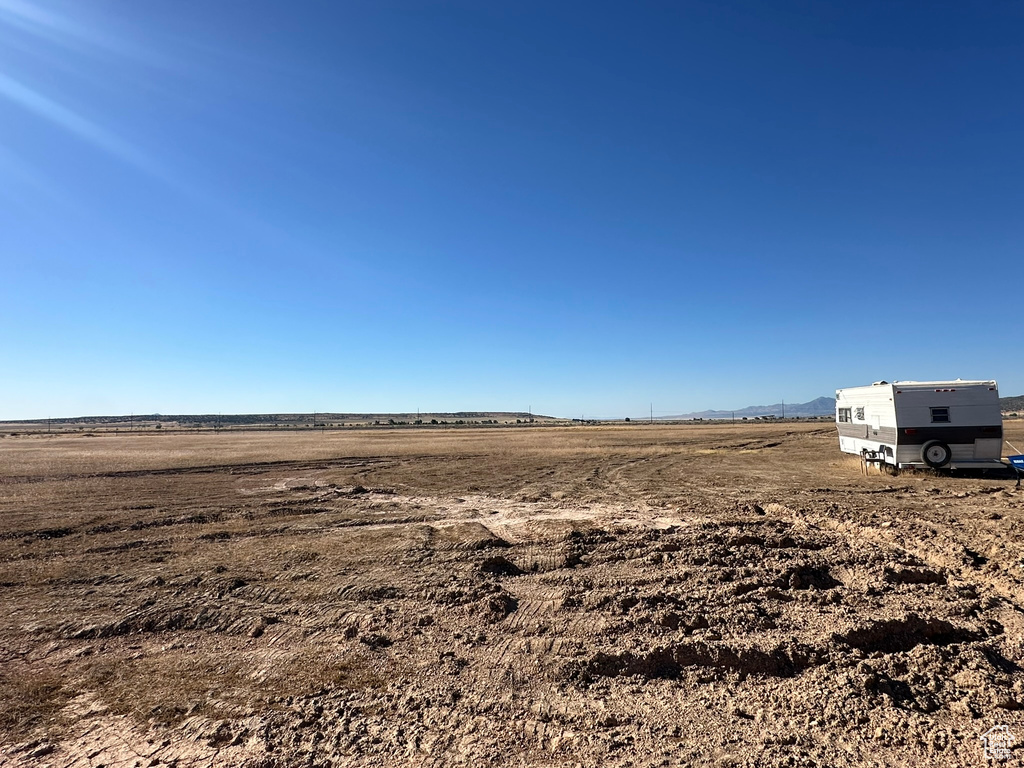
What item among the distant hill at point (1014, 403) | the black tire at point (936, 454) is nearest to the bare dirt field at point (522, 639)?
the black tire at point (936, 454)

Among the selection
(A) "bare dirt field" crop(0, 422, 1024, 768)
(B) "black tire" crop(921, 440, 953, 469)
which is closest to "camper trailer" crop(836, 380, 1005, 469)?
(B) "black tire" crop(921, 440, 953, 469)

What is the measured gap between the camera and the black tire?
55.0ft

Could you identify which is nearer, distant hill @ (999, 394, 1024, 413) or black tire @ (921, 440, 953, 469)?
black tire @ (921, 440, 953, 469)

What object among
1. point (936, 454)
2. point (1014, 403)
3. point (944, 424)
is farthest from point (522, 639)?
point (1014, 403)

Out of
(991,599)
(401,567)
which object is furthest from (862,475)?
(401,567)

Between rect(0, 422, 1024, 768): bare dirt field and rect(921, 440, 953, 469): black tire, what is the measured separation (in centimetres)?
523

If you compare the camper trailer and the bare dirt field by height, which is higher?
the camper trailer

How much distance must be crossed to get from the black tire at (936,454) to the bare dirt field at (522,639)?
17.2 ft

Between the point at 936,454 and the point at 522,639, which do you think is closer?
the point at 522,639

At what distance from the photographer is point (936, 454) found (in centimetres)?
1681

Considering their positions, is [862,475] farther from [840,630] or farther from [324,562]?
[324,562]

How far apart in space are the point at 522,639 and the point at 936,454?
17.2 m

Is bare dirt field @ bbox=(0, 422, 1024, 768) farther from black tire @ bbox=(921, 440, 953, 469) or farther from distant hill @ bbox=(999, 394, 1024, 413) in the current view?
distant hill @ bbox=(999, 394, 1024, 413)

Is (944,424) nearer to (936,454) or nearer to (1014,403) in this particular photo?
(936,454)
